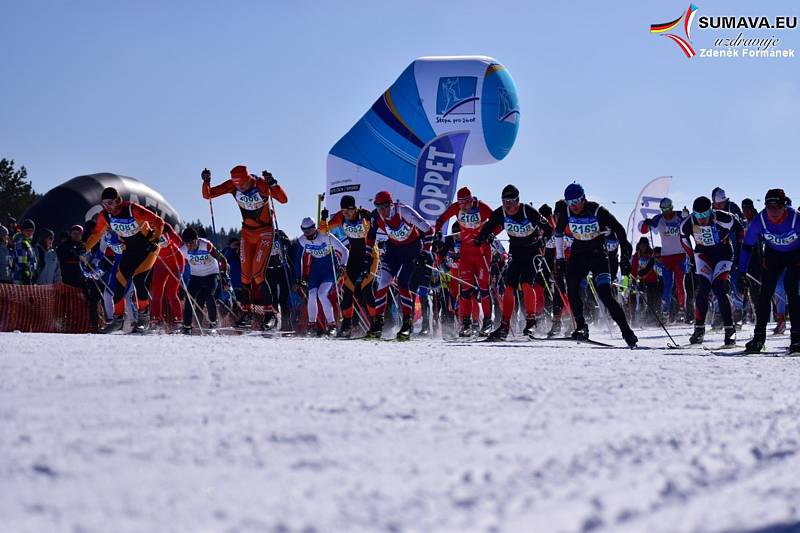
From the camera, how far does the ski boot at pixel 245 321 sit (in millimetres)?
12914

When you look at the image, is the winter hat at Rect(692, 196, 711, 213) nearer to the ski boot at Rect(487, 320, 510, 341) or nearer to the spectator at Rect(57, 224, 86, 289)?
the ski boot at Rect(487, 320, 510, 341)

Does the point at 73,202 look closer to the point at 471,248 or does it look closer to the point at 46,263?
the point at 46,263

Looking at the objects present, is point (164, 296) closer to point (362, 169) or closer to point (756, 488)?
point (756, 488)

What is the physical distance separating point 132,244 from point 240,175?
1.78 metres

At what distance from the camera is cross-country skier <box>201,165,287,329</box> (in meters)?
12.6

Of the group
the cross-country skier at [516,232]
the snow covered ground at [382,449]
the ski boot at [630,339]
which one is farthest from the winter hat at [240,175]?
the snow covered ground at [382,449]

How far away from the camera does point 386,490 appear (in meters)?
2.74

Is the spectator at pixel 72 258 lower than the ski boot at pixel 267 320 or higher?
higher

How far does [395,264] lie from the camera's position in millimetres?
12070

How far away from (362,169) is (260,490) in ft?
81.8

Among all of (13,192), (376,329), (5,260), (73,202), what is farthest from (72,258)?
(13,192)

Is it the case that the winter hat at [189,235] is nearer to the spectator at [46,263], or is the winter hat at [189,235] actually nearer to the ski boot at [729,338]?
the spectator at [46,263]

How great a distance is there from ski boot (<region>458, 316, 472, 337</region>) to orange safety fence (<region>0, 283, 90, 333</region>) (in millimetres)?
5046

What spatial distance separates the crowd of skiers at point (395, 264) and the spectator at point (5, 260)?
4cm
